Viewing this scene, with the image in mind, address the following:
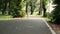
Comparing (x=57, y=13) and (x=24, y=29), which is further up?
(x=57, y=13)

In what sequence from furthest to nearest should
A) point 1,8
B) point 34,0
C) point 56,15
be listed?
point 34,0 < point 1,8 < point 56,15

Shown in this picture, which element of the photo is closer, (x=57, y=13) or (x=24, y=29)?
(x=24, y=29)

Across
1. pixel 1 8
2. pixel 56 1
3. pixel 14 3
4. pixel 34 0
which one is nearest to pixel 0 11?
pixel 1 8

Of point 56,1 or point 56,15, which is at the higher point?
point 56,1

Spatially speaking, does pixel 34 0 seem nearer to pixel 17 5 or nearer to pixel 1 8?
pixel 1 8

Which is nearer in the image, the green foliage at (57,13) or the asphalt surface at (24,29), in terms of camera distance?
the asphalt surface at (24,29)

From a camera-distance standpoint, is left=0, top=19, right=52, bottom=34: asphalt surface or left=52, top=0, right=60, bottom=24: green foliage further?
left=52, top=0, right=60, bottom=24: green foliage

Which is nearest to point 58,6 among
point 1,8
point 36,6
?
point 1,8

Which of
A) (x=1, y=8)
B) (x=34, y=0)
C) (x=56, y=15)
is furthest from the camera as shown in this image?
(x=34, y=0)

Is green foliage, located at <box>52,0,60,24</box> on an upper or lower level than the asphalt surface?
upper

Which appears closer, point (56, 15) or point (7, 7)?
point (56, 15)

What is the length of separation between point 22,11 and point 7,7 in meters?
21.9

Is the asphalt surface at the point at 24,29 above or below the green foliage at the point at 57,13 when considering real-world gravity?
below

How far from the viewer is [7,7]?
181ft
